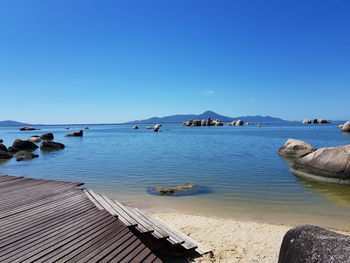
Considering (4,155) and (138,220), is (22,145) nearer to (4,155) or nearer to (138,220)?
(4,155)

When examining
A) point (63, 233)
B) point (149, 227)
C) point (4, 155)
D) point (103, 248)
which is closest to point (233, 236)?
point (149, 227)

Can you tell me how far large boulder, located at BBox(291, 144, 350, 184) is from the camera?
1505cm

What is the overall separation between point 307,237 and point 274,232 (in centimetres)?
473

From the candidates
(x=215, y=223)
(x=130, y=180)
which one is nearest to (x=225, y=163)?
(x=130, y=180)

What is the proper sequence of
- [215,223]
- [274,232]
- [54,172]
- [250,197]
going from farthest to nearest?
[54,172]
[250,197]
[215,223]
[274,232]

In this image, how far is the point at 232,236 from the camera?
25.5 feet

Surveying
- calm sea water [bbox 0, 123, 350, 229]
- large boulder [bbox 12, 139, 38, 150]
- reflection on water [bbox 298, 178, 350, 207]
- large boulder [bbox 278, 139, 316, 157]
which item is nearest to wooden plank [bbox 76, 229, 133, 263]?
calm sea water [bbox 0, 123, 350, 229]

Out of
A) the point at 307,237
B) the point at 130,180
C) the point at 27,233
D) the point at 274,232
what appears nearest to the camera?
the point at 307,237

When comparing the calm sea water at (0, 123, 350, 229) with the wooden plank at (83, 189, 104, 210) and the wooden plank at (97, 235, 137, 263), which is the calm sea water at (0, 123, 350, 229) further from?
the wooden plank at (97, 235, 137, 263)

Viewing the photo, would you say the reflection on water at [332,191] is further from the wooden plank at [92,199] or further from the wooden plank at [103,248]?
the wooden plank at [103,248]

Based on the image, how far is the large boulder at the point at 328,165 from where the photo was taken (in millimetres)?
15052

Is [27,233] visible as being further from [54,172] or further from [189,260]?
[54,172]

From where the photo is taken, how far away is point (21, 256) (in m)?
4.45

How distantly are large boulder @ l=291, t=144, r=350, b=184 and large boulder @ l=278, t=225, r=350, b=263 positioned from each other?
13651 millimetres
